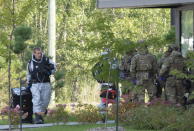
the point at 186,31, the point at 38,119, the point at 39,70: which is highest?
the point at 186,31

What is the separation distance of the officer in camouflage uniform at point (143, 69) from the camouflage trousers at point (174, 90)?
0.44 m

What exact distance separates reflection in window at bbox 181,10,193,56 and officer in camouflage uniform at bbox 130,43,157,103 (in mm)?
2333

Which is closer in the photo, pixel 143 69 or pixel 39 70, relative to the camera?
pixel 39 70

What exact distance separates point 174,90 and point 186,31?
10.0 ft

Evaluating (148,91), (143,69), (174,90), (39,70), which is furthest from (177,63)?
(39,70)

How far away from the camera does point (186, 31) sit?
741 inches

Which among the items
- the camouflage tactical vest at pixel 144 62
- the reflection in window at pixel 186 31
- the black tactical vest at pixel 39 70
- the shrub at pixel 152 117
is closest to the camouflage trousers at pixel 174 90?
the camouflage tactical vest at pixel 144 62

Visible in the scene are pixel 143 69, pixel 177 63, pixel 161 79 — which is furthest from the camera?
pixel 161 79

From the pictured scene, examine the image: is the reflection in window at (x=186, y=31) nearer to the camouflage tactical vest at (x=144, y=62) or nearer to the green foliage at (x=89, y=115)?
the camouflage tactical vest at (x=144, y=62)

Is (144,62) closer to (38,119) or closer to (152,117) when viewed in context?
(152,117)

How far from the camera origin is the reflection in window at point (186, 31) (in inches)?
725

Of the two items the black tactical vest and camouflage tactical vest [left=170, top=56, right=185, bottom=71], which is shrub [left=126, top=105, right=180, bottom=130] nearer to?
camouflage tactical vest [left=170, top=56, right=185, bottom=71]

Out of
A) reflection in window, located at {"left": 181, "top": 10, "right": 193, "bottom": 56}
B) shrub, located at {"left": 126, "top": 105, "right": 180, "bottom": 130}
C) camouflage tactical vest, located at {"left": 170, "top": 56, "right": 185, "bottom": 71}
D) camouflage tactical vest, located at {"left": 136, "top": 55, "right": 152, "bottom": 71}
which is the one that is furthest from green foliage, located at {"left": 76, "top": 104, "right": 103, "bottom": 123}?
reflection in window, located at {"left": 181, "top": 10, "right": 193, "bottom": 56}

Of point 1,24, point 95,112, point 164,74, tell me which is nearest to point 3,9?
point 1,24
